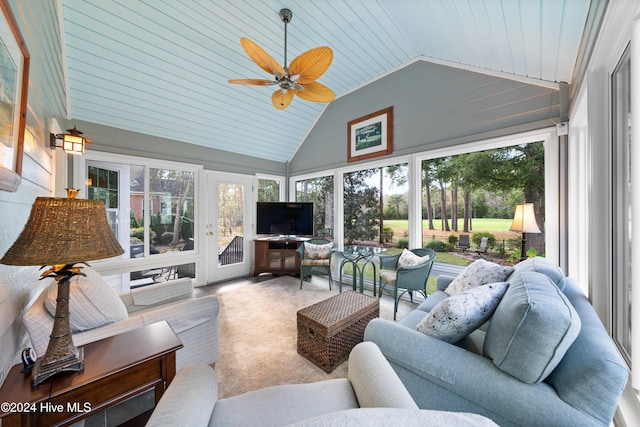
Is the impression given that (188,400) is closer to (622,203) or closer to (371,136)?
(622,203)

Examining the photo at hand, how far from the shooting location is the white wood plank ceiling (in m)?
1.96

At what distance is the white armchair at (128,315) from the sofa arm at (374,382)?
4.03ft

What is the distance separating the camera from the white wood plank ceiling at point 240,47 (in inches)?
77.2

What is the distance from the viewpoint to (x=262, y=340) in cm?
237

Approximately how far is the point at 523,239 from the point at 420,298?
1.46 metres

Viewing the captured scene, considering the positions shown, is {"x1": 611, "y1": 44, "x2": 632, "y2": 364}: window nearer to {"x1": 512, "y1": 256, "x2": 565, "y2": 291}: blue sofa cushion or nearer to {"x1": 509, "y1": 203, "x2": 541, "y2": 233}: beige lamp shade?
{"x1": 512, "y1": 256, "x2": 565, "y2": 291}: blue sofa cushion

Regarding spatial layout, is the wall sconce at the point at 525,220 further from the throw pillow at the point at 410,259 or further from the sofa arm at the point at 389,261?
the sofa arm at the point at 389,261

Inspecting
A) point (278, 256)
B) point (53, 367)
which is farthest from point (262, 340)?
point (278, 256)

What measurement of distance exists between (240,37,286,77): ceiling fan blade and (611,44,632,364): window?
2.20m

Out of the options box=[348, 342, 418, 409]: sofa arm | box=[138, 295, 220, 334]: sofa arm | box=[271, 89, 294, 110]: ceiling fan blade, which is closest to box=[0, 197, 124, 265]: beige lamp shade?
box=[138, 295, 220, 334]: sofa arm

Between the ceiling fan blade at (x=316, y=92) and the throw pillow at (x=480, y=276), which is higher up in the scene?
the ceiling fan blade at (x=316, y=92)

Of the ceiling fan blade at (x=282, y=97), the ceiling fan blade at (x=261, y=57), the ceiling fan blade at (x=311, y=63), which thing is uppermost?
the ceiling fan blade at (x=261, y=57)

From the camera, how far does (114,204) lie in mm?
3547

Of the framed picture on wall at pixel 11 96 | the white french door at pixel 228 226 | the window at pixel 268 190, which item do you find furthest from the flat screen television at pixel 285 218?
the framed picture on wall at pixel 11 96
